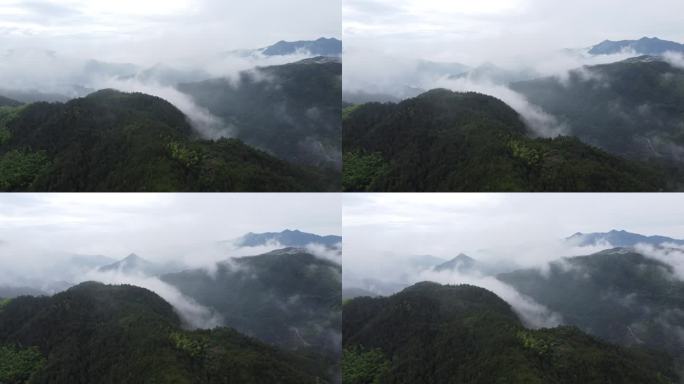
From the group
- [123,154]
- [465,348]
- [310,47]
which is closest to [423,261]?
[465,348]

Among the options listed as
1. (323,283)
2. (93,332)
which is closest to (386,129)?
(323,283)

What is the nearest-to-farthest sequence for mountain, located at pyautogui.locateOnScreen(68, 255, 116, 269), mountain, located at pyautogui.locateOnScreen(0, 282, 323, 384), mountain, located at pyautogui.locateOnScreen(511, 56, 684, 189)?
1. mountain, located at pyautogui.locateOnScreen(511, 56, 684, 189)
2. mountain, located at pyautogui.locateOnScreen(0, 282, 323, 384)
3. mountain, located at pyautogui.locateOnScreen(68, 255, 116, 269)

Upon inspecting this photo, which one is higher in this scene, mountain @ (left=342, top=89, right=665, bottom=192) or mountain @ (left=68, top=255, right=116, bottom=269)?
mountain @ (left=342, top=89, right=665, bottom=192)

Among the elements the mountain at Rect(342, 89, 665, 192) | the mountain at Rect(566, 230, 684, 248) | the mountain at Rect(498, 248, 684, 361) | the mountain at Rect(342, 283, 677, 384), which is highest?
the mountain at Rect(342, 89, 665, 192)

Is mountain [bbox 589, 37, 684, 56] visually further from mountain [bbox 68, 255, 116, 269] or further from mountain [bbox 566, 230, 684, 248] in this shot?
mountain [bbox 68, 255, 116, 269]

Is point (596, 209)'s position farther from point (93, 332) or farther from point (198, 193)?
point (93, 332)

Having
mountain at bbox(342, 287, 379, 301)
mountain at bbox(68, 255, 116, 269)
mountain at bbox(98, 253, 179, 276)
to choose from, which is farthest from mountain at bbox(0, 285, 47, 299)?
mountain at bbox(342, 287, 379, 301)

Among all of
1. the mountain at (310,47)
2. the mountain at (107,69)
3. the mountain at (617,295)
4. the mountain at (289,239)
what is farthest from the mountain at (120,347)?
the mountain at (310,47)

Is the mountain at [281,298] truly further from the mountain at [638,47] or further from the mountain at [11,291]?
the mountain at [638,47]
